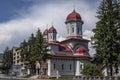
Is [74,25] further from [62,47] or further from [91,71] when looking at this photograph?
[91,71]

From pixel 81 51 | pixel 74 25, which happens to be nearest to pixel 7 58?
pixel 74 25

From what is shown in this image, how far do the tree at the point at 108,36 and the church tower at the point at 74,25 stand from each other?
4560cm

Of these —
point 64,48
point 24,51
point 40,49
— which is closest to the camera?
point 40,49

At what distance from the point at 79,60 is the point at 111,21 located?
44.7 metres

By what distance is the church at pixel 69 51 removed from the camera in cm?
9244

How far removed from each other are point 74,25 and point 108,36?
158 feet

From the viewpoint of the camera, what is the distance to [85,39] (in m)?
101

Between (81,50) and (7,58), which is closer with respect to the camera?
(81,50)

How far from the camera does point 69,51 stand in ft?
317

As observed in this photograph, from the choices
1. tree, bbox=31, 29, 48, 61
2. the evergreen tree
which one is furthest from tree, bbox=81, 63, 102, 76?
the evergreen tree

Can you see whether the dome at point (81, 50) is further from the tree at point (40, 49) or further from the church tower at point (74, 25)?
the tree at point (40, 49)

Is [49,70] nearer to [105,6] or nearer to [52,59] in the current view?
[52,59]

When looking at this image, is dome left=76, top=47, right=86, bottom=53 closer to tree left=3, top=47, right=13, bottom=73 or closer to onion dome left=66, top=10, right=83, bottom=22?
onion dome left=66, top=10, right=83, bottom=22

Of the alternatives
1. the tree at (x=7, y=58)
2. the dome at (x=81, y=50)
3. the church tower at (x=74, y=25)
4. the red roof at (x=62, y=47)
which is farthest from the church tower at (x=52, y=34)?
the tree at (x=7, y=58)
